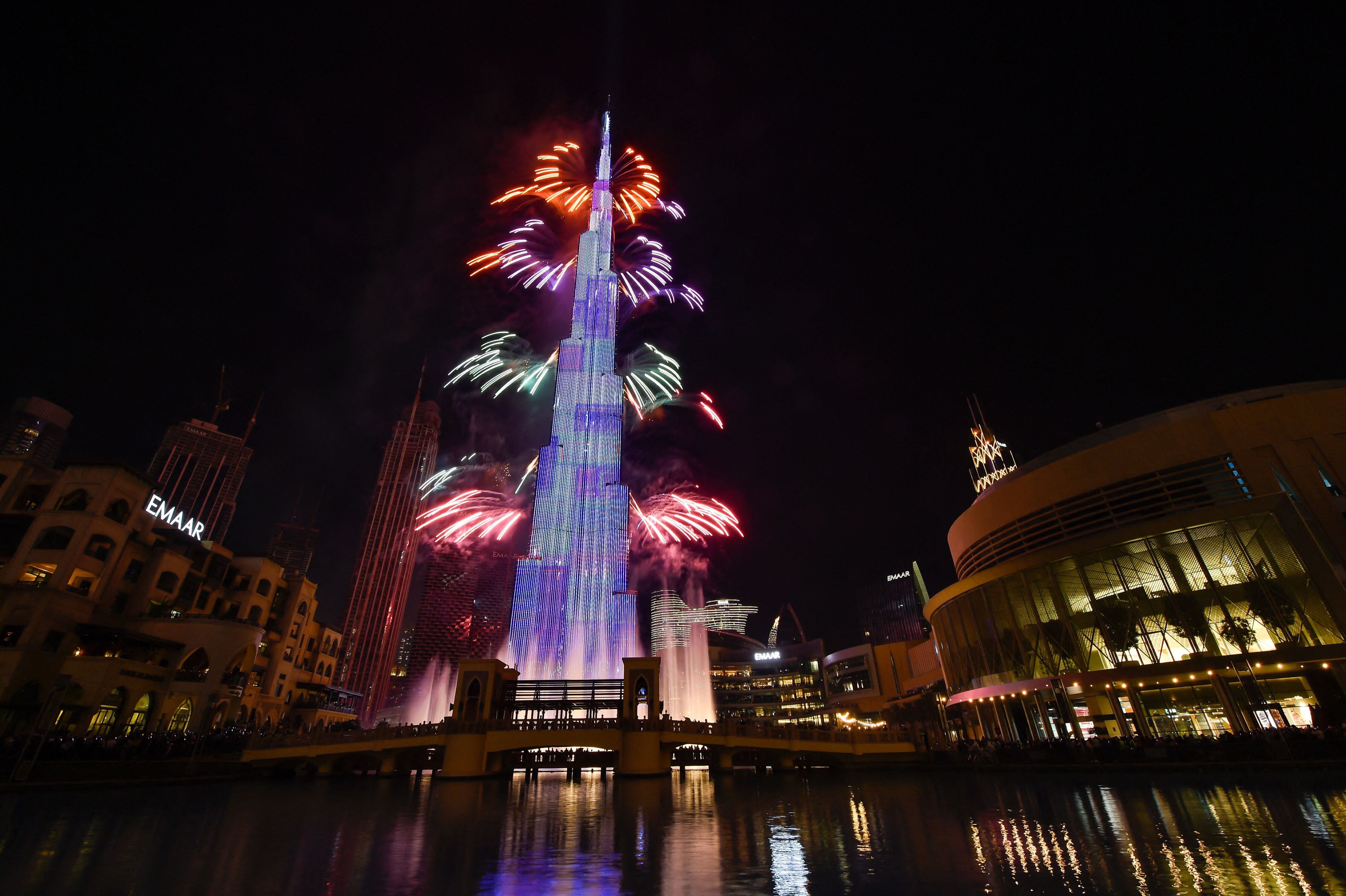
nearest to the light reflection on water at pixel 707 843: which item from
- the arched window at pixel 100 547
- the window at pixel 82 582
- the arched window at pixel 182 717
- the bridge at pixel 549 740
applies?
the bridge at pixel 549 740

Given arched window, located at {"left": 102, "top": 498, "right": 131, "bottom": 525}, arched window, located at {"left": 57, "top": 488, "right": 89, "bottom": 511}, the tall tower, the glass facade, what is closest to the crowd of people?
the glass facade

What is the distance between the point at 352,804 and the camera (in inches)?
944

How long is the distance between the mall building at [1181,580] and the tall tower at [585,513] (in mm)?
38239

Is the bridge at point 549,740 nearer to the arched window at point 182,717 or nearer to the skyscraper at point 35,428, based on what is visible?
the arched window at point 182,717

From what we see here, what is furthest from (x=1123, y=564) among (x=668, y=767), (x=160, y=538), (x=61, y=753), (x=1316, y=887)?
(x=160, y=538)

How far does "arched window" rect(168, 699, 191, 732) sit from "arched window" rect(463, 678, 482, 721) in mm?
30056

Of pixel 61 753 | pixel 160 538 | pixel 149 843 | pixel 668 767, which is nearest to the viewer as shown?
pixel 149 843

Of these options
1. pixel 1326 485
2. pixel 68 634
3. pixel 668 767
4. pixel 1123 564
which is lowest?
pixel 668 767

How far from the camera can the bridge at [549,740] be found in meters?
37.0

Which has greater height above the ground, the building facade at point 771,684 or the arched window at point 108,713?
the building facade at point 771,684

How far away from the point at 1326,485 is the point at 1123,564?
42.2ft

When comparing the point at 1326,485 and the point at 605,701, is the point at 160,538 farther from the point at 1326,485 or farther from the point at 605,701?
the point at 1326,485

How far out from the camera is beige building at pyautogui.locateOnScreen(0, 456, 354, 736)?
40344 millimetres

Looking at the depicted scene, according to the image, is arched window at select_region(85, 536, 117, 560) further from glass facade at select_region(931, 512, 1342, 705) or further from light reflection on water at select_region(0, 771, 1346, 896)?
glass facade at select_region(931, 512, 1342, 705)
